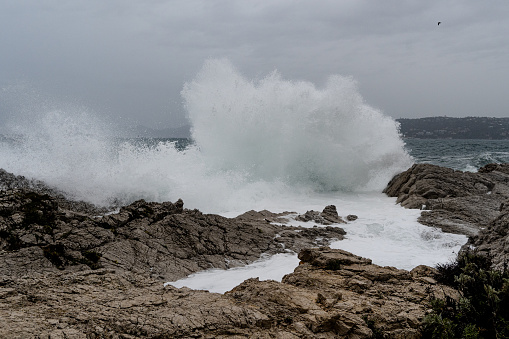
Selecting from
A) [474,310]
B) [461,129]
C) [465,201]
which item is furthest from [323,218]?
[461,129]

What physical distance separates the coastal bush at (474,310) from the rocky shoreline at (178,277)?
0.61 ft

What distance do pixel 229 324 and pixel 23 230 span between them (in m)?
5.85

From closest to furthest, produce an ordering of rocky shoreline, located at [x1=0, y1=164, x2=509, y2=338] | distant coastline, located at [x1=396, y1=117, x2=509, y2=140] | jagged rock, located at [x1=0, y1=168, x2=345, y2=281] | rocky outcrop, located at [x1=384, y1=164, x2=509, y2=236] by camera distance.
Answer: rocky shoreline, located at [x1=0, y1=164, x2=509, y2=338], jagged rock, located at [x1=0, y1=168, x2=345, y2=281], rocky outcrop, located at [x1=384, y1=164, x2=509, y2=236], distant coastline, located at [x1=396, y1=117, x2=509, y2=140]

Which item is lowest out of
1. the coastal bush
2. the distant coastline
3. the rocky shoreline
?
the coastal bush

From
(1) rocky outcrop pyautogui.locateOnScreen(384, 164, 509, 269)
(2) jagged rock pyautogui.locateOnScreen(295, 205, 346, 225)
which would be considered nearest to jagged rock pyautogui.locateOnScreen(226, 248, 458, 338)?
(1) rocky outcrop pyautogui.locateOnScreen(384, 164, 509, 269)

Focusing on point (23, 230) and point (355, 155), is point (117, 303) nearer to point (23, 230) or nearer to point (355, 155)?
point (23, 230)

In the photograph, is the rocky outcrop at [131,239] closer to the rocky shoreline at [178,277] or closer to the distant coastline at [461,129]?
the rocky shoreline at [178,277]

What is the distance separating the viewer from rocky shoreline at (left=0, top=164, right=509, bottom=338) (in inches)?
130

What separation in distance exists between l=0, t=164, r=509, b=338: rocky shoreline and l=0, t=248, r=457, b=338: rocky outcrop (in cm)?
1

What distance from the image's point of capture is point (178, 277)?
714 centimetres

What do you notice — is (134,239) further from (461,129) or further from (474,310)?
(461,129)

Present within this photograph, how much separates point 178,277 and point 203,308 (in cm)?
376

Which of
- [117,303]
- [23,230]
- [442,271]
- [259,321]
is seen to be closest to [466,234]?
[442,271]

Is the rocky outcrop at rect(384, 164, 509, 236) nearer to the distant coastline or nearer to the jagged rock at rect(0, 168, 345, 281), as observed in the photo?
the jagged rock at rect(0, 168, 345, 281)
